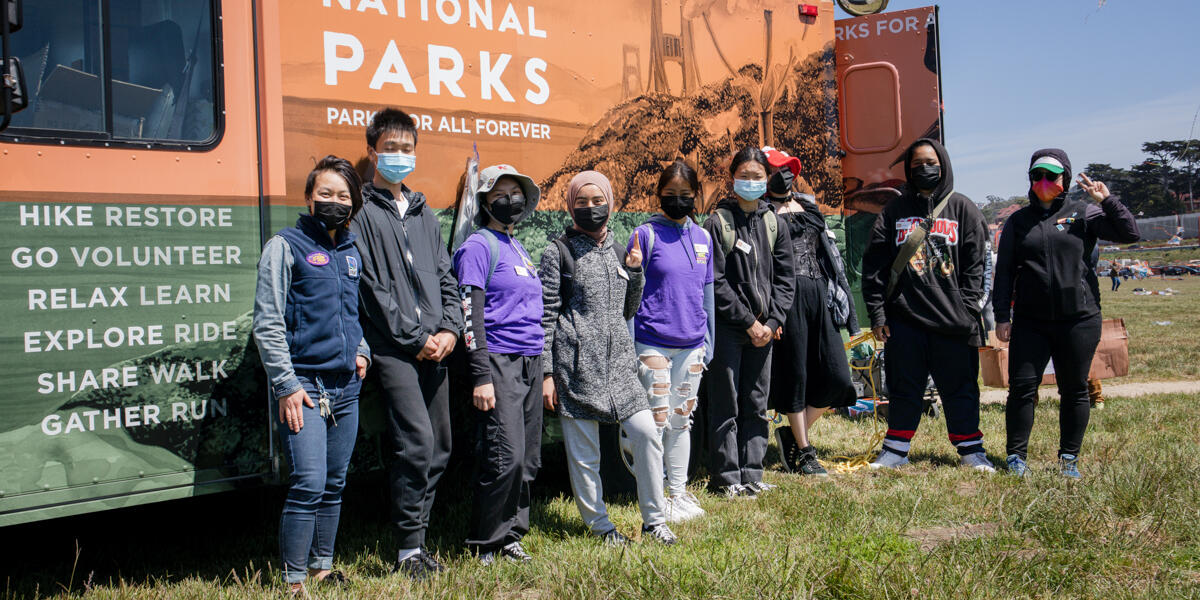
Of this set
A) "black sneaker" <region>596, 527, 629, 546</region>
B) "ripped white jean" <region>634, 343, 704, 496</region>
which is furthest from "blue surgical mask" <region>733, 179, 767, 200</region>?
"black sneaker" <region>596, 527, 629, 546</region>

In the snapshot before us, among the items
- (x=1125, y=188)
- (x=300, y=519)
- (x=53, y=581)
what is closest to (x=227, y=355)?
Result: (x=300, y=519)

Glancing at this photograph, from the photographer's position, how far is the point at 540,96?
448 centimetres

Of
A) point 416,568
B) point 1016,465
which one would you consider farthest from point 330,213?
point 1016,465

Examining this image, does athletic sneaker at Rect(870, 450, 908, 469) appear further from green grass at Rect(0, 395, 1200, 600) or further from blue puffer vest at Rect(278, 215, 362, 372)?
blue puffer vest at Rect(278, 215, 362, 372)

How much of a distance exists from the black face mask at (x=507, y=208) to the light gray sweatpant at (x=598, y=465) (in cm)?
96

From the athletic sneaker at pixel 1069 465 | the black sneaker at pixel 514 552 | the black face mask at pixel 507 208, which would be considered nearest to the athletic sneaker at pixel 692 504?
the black sneaker at pixel 514 552

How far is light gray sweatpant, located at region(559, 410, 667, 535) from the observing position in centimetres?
399

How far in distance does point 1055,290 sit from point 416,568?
3965 mm

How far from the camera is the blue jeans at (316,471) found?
10.7 feet

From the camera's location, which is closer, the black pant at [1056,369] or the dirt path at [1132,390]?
the black pant at [1056,369]

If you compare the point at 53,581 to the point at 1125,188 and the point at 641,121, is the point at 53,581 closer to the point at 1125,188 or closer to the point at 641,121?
the point at 641,121

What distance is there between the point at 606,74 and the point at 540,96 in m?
0.49

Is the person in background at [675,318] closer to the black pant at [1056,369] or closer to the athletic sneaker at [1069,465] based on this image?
the black pant at [1056,369]

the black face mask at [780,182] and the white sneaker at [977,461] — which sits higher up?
the black face mask at [780,182]
